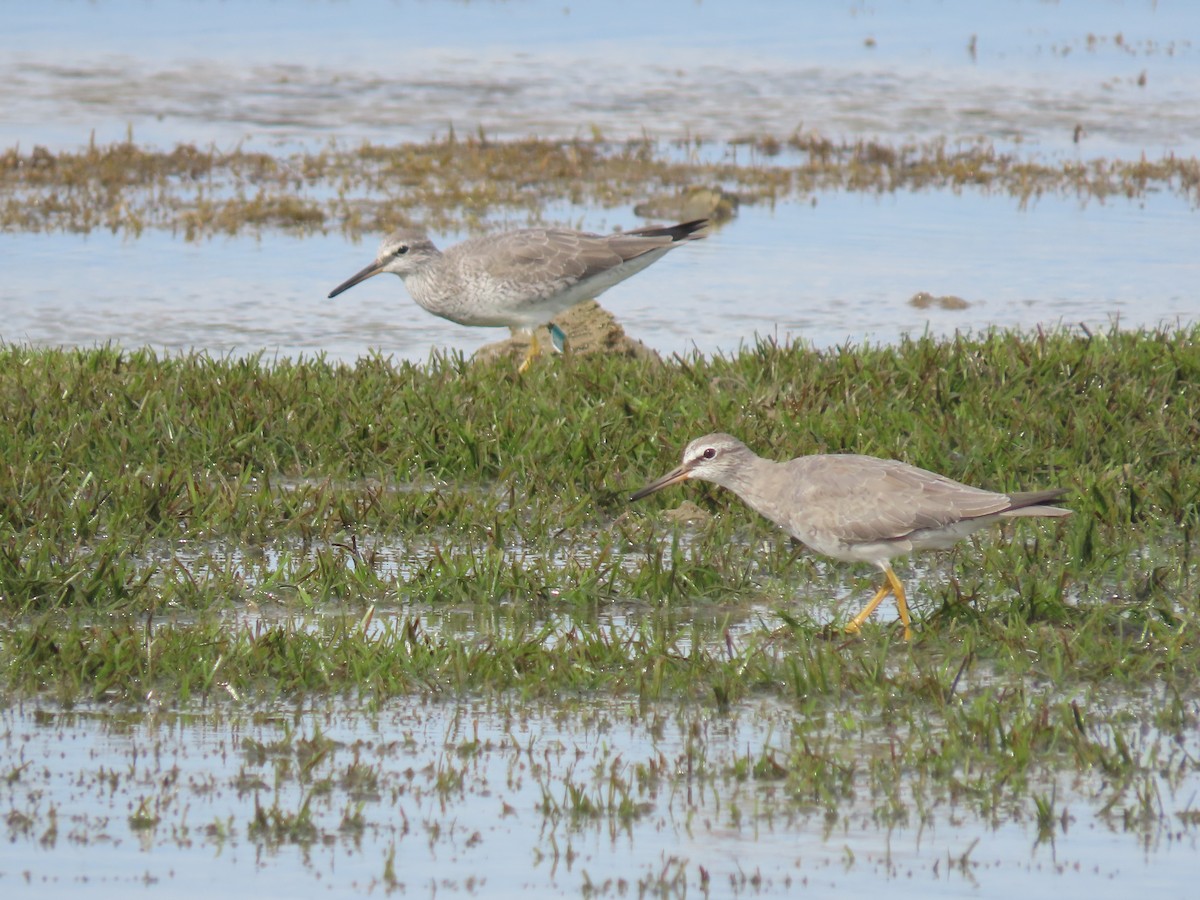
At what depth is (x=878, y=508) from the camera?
746cm

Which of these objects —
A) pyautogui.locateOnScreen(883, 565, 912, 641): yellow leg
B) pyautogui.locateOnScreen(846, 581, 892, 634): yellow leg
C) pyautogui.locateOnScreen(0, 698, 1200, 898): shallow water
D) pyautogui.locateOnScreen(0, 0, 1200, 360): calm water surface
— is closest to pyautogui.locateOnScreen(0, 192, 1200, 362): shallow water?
pyautogui.locateOnScreen(0, 0, 1200, 360): calm water surface

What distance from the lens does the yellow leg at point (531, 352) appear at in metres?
11.4

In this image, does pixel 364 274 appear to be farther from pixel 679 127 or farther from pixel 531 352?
pixel 679 127

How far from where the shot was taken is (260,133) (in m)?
23.9

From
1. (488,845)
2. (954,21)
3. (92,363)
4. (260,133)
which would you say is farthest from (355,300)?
(954,21)

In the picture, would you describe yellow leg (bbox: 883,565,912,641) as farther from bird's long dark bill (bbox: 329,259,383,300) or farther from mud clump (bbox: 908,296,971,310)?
mud clump (bbox: 908,296,971,310)

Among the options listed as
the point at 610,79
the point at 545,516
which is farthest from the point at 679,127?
the point at 545,516

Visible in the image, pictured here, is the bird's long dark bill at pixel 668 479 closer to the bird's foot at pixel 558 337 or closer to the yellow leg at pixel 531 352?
the yellow leg at pixel 531 352

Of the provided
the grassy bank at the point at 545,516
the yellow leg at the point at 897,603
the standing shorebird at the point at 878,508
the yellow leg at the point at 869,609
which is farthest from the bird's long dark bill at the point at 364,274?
the yellow leg at the point at 897,603

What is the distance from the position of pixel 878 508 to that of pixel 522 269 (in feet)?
18.4

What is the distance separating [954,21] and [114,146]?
747 inches

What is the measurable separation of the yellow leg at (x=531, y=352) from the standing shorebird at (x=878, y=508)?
3691mm

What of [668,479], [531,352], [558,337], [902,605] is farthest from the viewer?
[558,337]

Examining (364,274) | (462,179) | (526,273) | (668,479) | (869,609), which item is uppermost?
(462,179)
